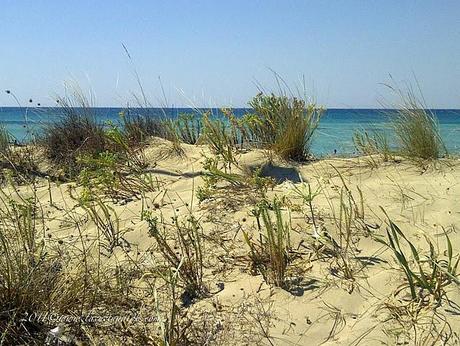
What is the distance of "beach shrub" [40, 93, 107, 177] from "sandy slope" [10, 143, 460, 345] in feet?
3.83

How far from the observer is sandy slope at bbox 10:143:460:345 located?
218 centimetres

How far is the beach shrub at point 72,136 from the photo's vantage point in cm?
550

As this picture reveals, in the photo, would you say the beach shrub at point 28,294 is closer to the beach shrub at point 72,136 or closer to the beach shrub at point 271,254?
the beach shrub at point 271,254

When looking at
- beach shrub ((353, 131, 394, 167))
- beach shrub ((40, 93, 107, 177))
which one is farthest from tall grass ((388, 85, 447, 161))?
beach shrub ((40, 93, 107, 177))

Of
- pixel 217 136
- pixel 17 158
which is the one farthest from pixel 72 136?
pixel 217 136

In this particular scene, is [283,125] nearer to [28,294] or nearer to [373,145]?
[373,145]

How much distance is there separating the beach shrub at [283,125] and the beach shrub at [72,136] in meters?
1.61

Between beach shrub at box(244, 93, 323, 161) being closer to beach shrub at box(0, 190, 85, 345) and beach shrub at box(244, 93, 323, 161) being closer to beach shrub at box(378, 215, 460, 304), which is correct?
beach shrub at box(378, 215, 460, 304)

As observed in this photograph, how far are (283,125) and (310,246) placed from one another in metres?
2.42

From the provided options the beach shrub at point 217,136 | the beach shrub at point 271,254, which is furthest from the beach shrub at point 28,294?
the beach shrub at point 217,136

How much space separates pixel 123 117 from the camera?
5996 mm

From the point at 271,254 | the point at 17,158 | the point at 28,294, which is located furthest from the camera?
the point at 17,158

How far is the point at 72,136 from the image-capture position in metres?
5.86

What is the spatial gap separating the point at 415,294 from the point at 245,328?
752mm
